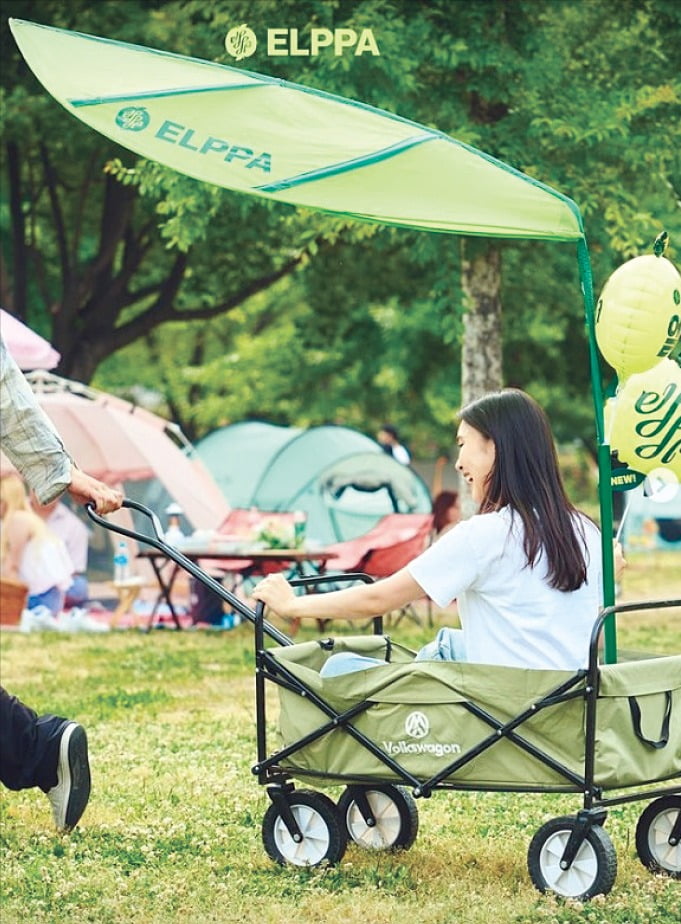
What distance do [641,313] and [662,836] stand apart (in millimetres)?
1837

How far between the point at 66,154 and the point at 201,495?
5.47 meters

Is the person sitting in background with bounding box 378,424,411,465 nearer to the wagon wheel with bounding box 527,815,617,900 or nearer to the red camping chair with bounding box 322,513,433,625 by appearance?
the red camping chair with bounding box 322,513,433,625

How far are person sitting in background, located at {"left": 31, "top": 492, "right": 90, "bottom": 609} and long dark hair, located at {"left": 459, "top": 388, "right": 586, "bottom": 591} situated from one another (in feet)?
28.9

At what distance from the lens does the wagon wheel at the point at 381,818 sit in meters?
4.73

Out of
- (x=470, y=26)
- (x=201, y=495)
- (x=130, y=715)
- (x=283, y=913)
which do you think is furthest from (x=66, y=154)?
(x=283, y=913)

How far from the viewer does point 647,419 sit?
227 inches

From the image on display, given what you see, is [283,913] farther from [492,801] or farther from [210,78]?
[210,78]

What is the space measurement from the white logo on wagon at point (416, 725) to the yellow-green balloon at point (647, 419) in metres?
1.92

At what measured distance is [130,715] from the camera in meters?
7.56

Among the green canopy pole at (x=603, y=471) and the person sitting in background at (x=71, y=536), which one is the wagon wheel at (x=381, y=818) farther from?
the person sitting in background at (x=71, y=536)

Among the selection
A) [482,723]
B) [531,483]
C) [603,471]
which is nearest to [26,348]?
[603,471]

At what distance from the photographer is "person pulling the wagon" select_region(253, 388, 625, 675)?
425 centimetres

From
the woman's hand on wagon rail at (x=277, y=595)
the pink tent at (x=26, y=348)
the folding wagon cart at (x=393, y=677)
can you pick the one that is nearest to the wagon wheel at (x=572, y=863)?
the folding wagon cart at (x=393, y=677)

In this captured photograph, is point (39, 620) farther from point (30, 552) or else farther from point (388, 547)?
point (388, 547)
